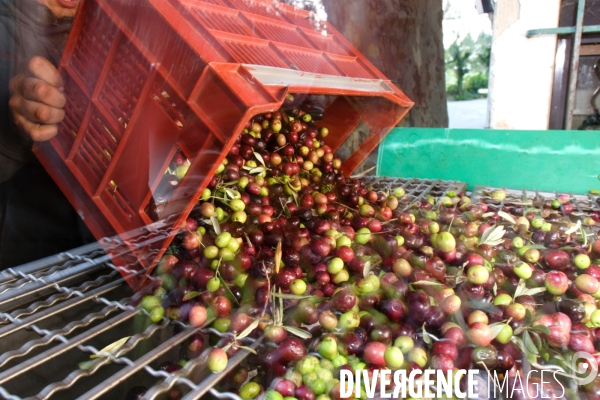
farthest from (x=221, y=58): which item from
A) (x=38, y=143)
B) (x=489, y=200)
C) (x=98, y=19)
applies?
(x=489, y=200)

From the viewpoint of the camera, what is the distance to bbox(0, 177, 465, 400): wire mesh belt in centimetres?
79

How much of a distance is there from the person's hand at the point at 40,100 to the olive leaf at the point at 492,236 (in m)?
1.36

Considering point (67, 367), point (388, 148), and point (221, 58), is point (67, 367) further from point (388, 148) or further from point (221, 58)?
point (388, 148)

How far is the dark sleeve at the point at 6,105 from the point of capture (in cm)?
135

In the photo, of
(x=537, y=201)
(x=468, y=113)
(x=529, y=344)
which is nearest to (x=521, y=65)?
(x=468, y=113)

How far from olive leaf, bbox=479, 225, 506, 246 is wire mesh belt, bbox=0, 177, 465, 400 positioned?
829mm

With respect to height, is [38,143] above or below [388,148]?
above

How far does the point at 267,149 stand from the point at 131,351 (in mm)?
1086

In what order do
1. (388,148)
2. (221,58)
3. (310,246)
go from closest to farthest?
(221,58) < (310,246) < (388,148)

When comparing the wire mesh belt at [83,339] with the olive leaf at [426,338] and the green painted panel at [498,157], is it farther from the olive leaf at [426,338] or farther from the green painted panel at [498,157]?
the green painted panel at [498,157]

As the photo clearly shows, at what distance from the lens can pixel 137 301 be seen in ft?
3.52

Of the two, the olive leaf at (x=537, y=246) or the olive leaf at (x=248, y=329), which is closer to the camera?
the olive leaf at (x=248, y=329)

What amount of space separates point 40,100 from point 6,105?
12.4 inches

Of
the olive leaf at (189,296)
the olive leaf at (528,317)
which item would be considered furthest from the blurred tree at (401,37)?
the olive leaf at (189,296)
